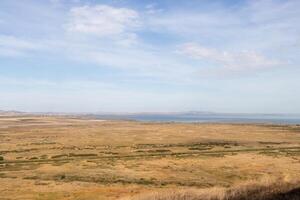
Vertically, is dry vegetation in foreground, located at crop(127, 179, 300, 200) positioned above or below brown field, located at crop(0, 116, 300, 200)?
above

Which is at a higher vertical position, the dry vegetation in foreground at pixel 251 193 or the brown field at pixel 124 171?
the dry vegetation in foreground at pixel 251 193

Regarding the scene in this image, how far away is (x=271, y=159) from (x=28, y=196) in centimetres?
3849

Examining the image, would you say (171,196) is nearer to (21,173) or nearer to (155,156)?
(21,173)

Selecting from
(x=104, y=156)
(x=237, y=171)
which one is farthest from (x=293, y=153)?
(x=104, y=156)

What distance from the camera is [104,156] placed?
7025cm

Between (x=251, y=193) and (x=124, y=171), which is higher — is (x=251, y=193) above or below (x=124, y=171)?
above

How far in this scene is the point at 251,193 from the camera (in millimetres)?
19453

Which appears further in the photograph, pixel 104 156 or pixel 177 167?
pixel 104 156

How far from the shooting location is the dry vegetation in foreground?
1917 cm

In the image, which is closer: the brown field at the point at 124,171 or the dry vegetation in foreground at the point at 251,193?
the dry vegetation in foreground at the point at 251,193

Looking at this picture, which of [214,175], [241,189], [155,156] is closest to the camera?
[241,189]

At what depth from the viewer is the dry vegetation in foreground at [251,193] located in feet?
62.9

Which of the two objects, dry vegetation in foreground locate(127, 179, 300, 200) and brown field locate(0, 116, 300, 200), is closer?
dry vegetation in foreground locate(127, 179, 300, 200)

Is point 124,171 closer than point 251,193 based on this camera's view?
No
